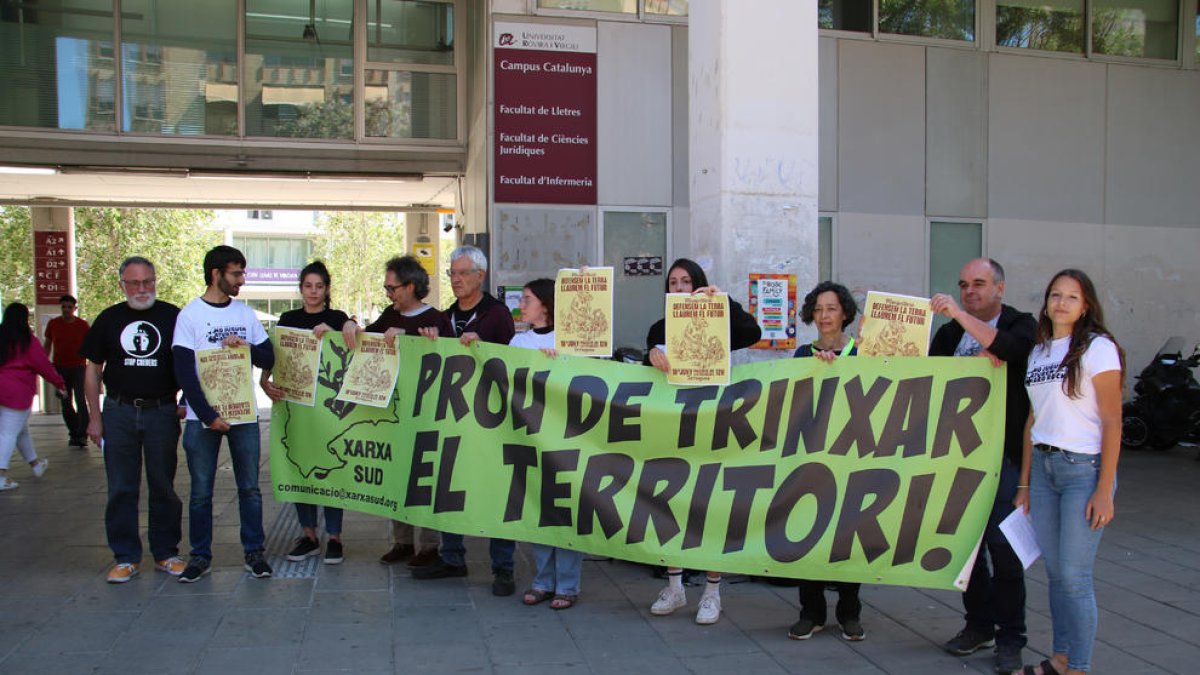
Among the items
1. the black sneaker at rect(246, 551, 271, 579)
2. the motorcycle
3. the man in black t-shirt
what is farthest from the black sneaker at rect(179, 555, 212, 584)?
A: the motorcycle

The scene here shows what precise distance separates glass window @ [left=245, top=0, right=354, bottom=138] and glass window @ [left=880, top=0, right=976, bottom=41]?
7.03 m

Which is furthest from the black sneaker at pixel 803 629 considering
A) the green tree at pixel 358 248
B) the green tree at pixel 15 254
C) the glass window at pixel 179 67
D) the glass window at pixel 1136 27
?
the green tree at pixel 358 248

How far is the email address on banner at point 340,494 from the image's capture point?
5785mm

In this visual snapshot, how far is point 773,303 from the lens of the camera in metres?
7.18

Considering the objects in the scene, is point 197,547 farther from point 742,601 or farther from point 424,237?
point 424,237

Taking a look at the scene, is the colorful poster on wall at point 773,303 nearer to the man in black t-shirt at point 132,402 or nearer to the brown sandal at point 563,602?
the brown sandal at point 563,602

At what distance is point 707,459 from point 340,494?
245 centimetres

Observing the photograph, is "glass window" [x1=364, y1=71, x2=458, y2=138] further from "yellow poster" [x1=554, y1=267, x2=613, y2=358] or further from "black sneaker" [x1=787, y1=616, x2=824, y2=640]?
"black sneaker" [x1=787, y1=616, x2=824, y2=640]

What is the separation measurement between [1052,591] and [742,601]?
1.85m

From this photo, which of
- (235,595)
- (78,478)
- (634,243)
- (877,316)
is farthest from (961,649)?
(78,478)

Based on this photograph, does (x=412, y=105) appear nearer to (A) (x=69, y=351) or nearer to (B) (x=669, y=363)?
(A) (x=69, y=351)

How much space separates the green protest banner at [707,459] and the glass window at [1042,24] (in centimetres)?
884

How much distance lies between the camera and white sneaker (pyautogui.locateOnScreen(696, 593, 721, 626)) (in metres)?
5.10

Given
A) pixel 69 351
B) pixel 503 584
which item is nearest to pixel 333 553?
pixel 503 584
